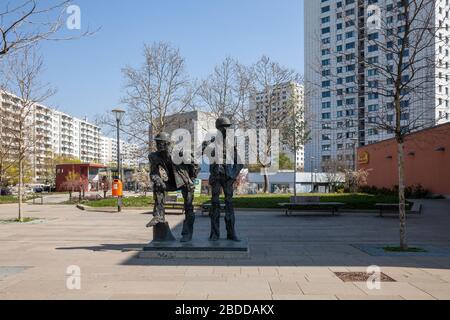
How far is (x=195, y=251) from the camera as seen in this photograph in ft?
29.9

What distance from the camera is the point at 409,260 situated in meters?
9.18

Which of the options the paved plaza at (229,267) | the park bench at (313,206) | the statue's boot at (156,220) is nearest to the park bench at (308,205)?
the park bench at (313,206)

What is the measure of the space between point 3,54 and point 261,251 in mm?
6892

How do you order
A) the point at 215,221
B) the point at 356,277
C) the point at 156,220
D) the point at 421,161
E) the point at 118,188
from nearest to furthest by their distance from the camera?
1. the point at 356,277
2. the point at 156,220
3. the point at 215,221
4. the point at 118,188
5. the point at 421,161

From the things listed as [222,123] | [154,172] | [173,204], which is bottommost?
[173,204]

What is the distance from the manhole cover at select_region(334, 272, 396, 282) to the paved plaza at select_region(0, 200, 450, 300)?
0.13 metres

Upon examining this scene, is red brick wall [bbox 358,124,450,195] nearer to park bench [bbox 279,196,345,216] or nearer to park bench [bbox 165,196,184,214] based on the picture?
park bench [bbox 279,196,345,216]

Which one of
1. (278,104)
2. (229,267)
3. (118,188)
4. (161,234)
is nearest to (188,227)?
(161,234)

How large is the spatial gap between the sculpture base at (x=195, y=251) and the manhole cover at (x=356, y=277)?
2262 millimetres

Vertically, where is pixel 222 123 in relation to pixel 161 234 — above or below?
above

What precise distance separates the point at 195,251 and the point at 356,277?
335cm

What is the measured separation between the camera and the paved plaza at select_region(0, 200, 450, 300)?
6402 mm

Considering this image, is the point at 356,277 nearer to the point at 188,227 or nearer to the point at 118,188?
the point at 188,227

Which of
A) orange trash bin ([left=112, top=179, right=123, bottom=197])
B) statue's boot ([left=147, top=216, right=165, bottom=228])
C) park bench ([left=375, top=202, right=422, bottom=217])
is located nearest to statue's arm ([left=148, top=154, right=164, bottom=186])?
statue's boot ([left=147, top=216, right=165, bottom=228])
